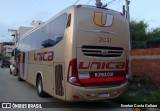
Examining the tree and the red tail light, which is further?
the tree

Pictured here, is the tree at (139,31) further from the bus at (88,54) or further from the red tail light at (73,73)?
the red tail light at (73,73)

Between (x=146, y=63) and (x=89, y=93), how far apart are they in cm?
633

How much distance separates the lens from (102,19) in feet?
29.9

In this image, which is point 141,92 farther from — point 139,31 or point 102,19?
point 139,31

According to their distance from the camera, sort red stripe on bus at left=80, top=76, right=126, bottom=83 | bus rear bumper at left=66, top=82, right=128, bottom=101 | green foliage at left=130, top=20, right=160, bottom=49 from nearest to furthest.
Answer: bus rear bumper at left=66, top=82, right=128, bottom=101 < red stripe on bus at left=80, top=76, right=126, bottom=83 < green foliage at left=130, top=20, right=160, bottom=49

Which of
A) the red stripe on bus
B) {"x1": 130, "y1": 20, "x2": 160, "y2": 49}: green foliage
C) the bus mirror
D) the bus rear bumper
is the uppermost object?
{"x1": 130, "y1": 20, "x2": 160, "y2": 49}: green foliage

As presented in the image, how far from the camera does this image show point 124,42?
31.4 ft

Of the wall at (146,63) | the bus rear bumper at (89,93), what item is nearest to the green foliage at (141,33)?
the wall at (146,63)

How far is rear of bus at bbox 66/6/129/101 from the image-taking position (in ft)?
28.1

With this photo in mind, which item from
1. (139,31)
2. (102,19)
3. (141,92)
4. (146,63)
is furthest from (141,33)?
(102,19)

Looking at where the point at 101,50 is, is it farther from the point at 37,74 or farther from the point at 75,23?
the point at 37,74

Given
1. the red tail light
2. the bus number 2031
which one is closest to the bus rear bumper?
the red tail light

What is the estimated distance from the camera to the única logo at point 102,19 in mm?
8969

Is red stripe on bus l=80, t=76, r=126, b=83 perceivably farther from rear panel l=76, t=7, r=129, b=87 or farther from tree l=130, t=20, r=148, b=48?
tree l=130, t=20, r=148, b=48
